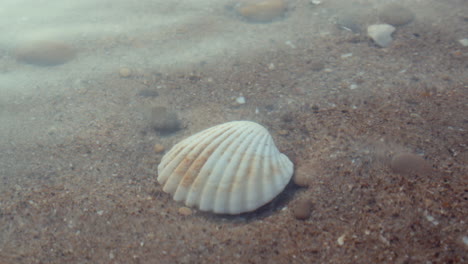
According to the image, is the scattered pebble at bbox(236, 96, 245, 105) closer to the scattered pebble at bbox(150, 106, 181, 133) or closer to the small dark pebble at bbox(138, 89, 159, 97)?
the scattered pebble at bbox(150, 106, 181, 133)

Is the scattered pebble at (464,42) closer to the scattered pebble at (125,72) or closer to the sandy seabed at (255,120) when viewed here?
the sandy seabed at (255,120)

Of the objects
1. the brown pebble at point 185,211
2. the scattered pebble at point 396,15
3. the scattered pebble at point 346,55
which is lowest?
the brown pebble at point 185,211

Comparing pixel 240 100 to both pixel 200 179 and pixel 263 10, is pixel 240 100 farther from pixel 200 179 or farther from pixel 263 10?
pixel 263 10

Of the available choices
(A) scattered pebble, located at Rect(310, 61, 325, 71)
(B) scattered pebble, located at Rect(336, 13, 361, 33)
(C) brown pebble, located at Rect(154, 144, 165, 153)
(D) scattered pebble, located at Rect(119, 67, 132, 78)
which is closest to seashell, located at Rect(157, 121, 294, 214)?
(C) brown pebble, located at Rect(154, 144, 165, 153)

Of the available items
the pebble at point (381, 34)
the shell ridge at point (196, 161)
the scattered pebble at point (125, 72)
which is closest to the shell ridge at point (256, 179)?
the shell ridge at point (196, 161)

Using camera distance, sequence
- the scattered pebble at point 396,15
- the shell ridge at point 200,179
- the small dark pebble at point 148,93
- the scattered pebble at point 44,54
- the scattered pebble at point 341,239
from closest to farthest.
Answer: the scattered pebble at point 341,239 → the shell ridge at point 200,179 → the small dark pebble at point 148,93 → the scattered pebble at point 44,54 → the scattered pebble at point 396,15

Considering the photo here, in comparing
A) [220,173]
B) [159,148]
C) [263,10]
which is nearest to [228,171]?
[220,173]

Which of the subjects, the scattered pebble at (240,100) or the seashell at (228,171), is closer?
the seashell at (228,171)

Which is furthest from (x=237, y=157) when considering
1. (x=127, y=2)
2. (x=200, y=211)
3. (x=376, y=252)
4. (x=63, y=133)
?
(x=127, y=2)
